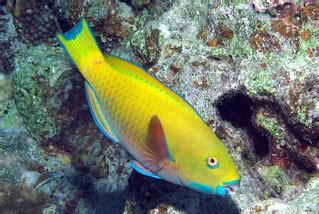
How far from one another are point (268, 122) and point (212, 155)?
5.10ft

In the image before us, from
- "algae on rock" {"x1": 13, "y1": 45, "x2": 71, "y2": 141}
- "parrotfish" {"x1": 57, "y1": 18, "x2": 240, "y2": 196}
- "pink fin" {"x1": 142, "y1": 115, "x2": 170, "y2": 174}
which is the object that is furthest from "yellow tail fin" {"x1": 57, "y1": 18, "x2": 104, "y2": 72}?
"algae on rock" {"x1": 13, "y1": 45, "x2": 71, "y2": 141}

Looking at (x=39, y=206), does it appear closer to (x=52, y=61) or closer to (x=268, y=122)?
(x=52, y=61)

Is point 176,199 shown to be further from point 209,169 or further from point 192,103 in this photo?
point 209,169

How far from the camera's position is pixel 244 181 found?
3.57 metres

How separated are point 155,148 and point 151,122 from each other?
0.21 meters

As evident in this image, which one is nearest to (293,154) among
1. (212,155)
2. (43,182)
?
(212,155)

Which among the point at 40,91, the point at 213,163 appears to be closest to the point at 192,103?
the point at 213,163

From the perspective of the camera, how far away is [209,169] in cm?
219

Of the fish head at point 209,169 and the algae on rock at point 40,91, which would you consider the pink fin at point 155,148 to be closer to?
the fish head at point 209,169

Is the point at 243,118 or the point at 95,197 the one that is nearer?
the point at 243,118

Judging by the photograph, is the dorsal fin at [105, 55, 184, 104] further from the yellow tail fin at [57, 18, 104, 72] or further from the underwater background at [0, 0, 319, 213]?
the underwater background at [0, 0, 319, 213]

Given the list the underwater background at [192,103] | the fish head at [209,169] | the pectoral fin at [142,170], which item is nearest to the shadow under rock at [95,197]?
the underwater background at [192,103]

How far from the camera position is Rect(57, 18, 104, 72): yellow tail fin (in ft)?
8.16

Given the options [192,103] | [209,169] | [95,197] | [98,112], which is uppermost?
[192,103]
